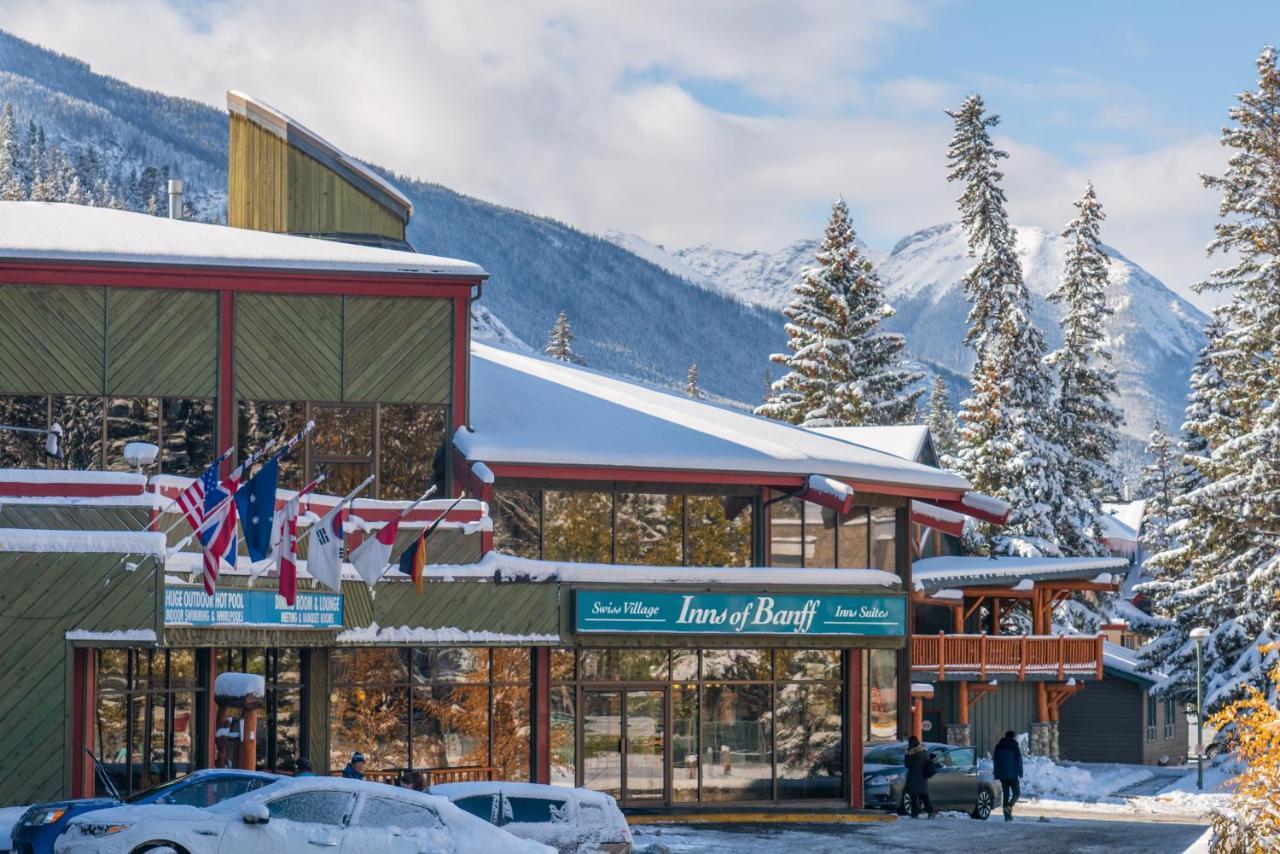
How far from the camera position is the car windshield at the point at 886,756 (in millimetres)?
36688

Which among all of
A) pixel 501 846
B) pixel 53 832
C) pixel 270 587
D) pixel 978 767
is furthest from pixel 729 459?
pixel 53 832

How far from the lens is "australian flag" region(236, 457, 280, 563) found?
23.9m

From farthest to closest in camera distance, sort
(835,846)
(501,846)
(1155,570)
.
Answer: (1155,570) → (835,846) → (501,846)

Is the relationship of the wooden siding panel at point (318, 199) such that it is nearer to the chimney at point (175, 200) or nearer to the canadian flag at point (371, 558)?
the chimney at point (175, 200)

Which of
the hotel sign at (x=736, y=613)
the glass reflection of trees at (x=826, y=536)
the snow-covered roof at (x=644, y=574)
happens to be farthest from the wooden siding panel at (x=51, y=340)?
the glass reflection of trees at (x=826, y=536)

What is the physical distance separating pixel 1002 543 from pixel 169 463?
33.4 metres

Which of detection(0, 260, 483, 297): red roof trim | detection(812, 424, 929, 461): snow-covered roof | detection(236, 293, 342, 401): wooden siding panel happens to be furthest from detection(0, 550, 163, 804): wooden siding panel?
detection(812, 424, 929, 461): snow-covered roof

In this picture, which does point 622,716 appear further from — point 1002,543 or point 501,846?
point 1002,543

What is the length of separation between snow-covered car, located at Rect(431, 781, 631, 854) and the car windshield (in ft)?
46.4

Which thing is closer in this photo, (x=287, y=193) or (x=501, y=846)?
(x=501, y=846)

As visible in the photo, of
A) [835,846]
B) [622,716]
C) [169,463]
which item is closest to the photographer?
[835,846]

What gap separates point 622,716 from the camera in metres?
33.6

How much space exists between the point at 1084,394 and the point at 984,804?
2892cm

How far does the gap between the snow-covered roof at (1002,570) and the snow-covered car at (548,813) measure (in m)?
24.8
